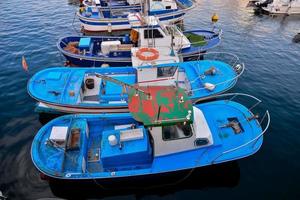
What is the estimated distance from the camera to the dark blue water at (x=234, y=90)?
13.1 metres

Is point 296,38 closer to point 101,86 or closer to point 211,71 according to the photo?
point 211,71

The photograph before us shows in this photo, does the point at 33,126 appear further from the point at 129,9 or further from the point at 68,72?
the point at 129,9

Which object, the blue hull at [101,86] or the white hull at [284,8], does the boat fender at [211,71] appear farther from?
the white hull at [284,8]

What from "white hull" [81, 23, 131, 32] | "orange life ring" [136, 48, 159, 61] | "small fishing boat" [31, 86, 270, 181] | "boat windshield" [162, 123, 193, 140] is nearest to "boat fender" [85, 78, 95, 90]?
"orange life ring" [136, 48, 159, 61]

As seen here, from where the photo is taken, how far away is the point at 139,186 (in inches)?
504

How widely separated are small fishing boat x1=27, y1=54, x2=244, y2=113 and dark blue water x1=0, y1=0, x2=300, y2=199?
9.24 feet

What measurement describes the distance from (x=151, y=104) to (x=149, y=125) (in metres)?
1.29

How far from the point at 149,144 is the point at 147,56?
264 inches

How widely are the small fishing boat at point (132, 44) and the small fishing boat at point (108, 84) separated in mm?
2778

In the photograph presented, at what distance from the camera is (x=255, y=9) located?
133 ft

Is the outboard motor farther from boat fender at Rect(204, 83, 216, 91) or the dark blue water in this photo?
boat fender at Rect(204, 83, 216, 91)

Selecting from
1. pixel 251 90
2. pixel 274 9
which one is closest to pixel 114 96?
pixel 251 90

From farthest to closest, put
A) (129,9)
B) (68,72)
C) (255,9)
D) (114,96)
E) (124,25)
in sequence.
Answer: (255,9)
(129,9)
(124,25)
(68,72)
(114,96)

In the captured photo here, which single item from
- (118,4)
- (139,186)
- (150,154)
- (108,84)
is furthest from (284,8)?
(139,186)
